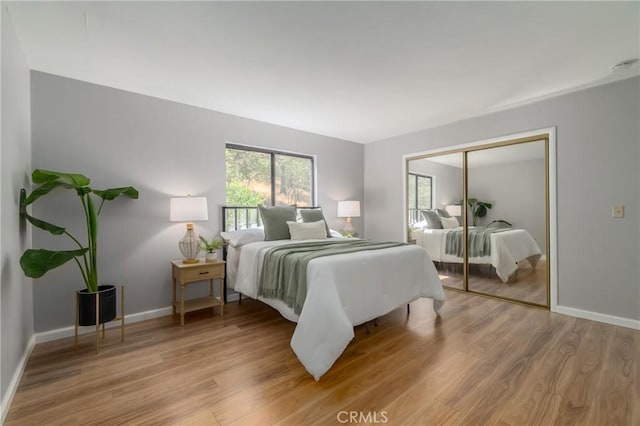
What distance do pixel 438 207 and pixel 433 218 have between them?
18 centimetres

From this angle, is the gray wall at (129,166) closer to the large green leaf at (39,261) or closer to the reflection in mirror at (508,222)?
the large green leaf at (39,261)

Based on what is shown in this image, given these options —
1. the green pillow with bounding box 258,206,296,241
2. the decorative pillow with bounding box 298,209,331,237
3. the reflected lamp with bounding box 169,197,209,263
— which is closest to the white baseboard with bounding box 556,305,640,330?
the decorative pillow with bounding box 298,209,331,237

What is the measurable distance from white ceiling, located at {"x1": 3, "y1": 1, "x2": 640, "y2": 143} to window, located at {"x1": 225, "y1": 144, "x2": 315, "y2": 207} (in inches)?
32.0

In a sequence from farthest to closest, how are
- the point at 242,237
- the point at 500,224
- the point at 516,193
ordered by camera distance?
the point at 500,224
the point at 516,193
the point at 242,237

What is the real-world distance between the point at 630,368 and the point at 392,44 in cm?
288

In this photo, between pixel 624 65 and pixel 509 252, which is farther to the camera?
pixel 509 252

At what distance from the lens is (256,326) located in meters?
2.75

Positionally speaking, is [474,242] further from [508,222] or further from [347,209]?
[347,209]

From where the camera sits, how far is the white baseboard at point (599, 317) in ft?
8.68

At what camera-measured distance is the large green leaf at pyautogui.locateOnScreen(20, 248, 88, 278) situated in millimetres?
Answer: 1868

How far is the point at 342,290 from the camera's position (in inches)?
85.3

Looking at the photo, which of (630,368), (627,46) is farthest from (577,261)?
(627,46)

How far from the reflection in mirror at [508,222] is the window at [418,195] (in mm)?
583

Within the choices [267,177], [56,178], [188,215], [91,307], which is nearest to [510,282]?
[267,177]
